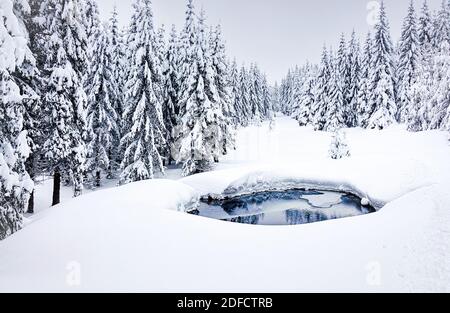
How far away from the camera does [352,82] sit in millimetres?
48406

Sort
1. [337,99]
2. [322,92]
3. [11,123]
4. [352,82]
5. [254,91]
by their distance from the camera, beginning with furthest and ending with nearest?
[254,91] → [322,92] → [352,82] → [337,99] → [11,123]

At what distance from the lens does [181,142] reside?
29.3m

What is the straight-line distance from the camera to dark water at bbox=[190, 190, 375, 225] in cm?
1967

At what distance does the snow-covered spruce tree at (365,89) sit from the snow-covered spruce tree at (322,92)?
4.99 meters

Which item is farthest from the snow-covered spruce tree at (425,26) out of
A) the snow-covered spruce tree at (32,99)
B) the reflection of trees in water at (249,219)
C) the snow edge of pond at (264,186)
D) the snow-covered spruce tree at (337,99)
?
the snow-covered spruce tree at (32,99)

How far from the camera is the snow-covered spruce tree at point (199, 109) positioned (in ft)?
90.9

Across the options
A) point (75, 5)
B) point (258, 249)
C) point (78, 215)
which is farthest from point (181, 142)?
point (258, 249)

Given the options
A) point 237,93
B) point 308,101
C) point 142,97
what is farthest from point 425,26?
point 142,97

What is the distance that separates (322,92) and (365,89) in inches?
319

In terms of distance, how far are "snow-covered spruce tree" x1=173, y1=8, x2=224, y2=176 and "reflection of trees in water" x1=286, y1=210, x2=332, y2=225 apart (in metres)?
10.8

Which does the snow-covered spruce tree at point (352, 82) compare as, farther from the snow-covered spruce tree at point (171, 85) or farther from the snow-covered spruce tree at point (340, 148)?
the snow-covered spruce tree at point (171, 85)

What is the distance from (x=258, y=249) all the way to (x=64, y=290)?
4594 mm

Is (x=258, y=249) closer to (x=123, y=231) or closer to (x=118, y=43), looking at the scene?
(x=123, y=231)

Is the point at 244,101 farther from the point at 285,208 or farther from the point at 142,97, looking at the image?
the point at 285,208
